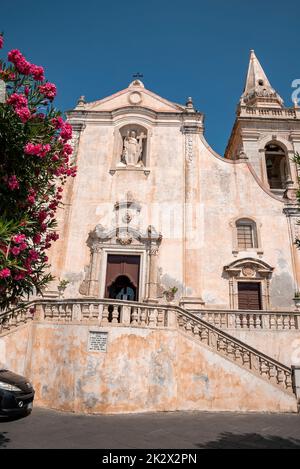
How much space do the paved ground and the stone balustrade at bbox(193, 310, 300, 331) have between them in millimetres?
3837

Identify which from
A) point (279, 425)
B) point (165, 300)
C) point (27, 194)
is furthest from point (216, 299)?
point (27, 194)

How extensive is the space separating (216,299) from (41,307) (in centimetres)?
844

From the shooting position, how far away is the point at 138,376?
31.2 ft

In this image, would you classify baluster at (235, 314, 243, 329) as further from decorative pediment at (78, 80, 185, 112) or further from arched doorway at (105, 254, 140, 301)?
decorative pediment at (78, 80, 185, 112)

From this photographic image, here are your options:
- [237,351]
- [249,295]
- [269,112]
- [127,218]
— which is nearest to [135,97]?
[127,218]

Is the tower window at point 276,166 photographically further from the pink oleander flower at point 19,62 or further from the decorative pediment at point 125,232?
the pink oleander flower at point 19,62

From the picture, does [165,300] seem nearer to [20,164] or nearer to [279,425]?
[279,425]

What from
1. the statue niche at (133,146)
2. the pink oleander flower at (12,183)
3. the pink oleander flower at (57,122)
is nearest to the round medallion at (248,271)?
the statue niche at (133,146)

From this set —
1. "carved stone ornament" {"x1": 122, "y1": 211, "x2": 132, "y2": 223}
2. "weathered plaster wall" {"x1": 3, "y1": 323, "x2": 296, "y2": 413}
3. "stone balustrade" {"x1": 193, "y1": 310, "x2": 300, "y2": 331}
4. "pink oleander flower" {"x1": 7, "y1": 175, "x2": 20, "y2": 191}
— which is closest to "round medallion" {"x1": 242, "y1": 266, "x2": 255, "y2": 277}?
"stone balustrade" {"x1": 193, "y1": 310, "x2": 300, "y2": 331}

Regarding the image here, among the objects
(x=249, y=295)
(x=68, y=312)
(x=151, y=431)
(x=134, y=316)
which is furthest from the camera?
(x=249, y=295)

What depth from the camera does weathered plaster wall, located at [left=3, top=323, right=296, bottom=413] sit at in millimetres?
9188

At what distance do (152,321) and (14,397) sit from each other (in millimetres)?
4346

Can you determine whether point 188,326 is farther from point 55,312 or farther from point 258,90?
point 258,90

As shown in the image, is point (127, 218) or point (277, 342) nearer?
point (277, 342)
